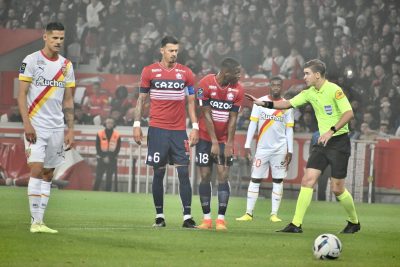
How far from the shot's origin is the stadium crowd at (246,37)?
84.6 feet

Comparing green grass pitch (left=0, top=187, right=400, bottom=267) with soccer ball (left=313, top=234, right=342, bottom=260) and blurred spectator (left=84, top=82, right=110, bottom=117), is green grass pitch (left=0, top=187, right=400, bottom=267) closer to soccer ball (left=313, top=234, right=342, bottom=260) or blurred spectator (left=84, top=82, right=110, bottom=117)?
soccer ball (left=313, top=234, right=342, bottom=260)

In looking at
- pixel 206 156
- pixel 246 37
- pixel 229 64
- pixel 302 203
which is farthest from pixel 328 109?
pixel 246 37

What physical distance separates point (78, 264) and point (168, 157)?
455 centimetres

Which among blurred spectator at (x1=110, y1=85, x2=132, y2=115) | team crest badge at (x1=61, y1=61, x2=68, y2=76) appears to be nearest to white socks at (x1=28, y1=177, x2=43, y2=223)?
team crest badge at (x1=61, y1=61, x2=68, y2=76)

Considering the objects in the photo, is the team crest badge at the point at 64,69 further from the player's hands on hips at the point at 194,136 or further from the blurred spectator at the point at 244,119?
the blurred spectator at the point at 244,119

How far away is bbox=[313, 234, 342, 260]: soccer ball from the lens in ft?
31.2

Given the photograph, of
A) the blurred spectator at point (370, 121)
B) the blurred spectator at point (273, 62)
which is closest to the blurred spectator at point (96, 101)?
the blurred spectator at point (273, 62)

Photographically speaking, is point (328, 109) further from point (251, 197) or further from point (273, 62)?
point (273, 62)

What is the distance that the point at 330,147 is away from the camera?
12781 mm

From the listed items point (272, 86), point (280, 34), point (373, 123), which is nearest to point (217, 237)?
point (272, 86)

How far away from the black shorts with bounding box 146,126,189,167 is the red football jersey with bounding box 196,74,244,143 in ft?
1.43

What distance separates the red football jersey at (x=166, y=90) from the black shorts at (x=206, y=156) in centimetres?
46

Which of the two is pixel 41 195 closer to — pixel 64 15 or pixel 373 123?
pixel 373 123

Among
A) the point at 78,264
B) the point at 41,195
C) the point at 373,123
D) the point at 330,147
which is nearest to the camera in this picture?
the point at 78,264
